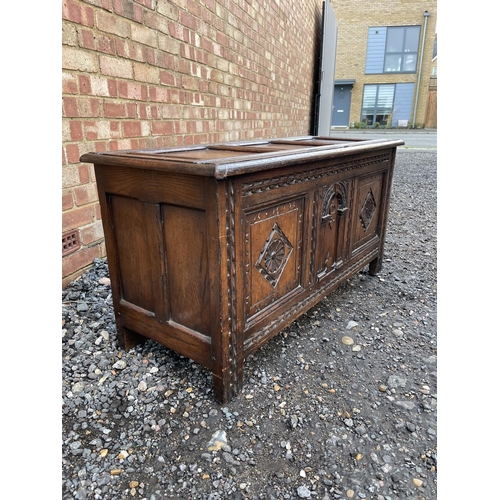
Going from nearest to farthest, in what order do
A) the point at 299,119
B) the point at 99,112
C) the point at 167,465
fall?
the point at 167,465
the point at 99,112
the point at 299,119

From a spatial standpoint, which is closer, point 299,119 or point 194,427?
point 194,427

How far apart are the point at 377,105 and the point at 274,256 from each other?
21.3 meters

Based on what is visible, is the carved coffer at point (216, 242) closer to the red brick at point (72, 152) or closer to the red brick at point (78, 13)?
the red brick at point (72, 152)

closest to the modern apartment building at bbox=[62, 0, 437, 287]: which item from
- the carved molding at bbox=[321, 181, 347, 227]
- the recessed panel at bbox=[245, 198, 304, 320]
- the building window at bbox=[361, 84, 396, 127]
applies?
the recessed panel at bbox=[245, 198, 304, 320]

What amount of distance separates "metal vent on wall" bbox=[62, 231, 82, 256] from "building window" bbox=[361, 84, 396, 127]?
2057 cm

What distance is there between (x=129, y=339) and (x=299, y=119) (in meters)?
6.69

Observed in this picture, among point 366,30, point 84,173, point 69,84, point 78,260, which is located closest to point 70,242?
point 78,260

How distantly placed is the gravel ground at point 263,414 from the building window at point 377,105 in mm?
20277

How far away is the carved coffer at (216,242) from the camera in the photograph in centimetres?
137

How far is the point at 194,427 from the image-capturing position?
1462 millimetres

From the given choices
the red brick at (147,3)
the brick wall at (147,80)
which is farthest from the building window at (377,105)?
the red brick at (147,3)

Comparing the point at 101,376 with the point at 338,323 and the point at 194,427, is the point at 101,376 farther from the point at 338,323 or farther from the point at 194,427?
the point at 338,323

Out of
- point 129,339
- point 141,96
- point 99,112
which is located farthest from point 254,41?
point 129,339

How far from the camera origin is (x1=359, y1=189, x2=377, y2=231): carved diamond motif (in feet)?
8.27
